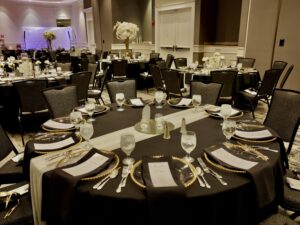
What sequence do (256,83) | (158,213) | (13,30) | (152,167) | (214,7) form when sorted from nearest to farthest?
(158,213), (152,167), (256,83), (214,7), (13,30)

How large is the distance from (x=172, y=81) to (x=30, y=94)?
7.09ft

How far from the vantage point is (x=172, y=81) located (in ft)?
13.8

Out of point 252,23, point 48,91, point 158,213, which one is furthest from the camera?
point 252,23

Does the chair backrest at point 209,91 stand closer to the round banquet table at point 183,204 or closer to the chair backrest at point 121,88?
the chair backrest at point 121,88

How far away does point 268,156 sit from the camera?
146cm

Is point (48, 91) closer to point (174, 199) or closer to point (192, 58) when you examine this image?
point (174, 199)

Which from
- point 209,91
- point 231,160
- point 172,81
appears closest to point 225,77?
point 172,81

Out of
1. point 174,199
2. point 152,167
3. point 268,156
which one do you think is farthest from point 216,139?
point 174,199

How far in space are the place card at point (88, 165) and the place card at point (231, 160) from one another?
24.9 inches

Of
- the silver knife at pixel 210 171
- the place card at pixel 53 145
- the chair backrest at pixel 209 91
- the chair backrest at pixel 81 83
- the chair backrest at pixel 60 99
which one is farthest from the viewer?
the chair backrest at pixel 81 83

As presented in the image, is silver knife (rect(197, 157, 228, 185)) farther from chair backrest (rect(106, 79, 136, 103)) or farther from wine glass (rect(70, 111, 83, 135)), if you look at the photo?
chair backrest (rect(106, 79, 136, 103))

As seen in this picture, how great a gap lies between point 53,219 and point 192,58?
24.2 ft

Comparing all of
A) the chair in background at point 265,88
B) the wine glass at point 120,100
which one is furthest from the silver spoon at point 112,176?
the chair in background at point 265,88

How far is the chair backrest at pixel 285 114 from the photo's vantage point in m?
2.24
